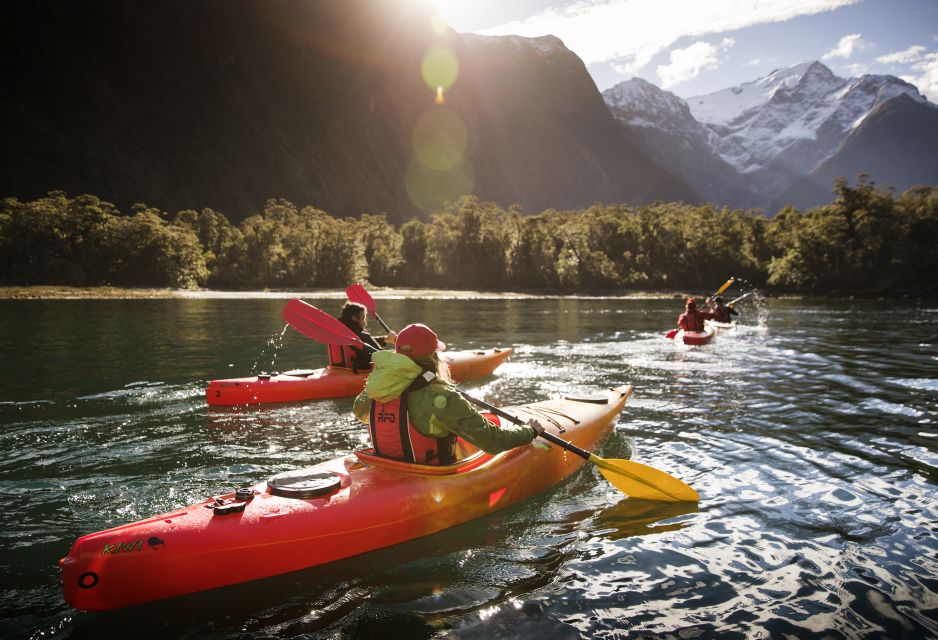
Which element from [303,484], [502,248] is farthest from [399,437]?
[502,248]

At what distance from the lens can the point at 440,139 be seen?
509 feet

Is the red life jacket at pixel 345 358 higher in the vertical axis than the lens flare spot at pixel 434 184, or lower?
lower

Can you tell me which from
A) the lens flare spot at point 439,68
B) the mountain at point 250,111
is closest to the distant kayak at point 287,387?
the mountain at point 250,111

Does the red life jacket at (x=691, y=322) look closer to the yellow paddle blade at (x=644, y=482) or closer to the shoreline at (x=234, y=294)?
the yellow paddle blade at (x=644, y=482)

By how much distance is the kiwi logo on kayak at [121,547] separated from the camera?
3.83 metres

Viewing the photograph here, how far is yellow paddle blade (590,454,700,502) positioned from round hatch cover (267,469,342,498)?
9.15 ft

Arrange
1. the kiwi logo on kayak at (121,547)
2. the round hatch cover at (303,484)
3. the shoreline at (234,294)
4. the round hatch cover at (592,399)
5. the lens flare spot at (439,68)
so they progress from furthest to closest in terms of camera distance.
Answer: the lens flare spot at (439,68) → the shoreline at (234,294) → the round hatch cover at (592,399) → the round hatch cover at (303,484) → the kiwi logo on kayak at (121,547)

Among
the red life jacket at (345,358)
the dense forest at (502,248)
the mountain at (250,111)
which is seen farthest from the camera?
the mountain at (250,111)

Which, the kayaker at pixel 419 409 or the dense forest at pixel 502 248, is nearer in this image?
the kayaker at pixel 419 409

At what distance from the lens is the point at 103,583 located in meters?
3.74

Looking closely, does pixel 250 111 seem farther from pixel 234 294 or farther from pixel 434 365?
pixel 434 365

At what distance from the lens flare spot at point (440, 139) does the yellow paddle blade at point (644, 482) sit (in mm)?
147870

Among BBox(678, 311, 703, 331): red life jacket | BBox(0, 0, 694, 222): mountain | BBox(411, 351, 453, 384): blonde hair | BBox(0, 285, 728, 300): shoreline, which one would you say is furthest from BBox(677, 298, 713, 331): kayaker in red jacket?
BBox(0, 0, 694, 222): mountain

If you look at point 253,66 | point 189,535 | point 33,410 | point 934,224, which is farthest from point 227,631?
point 253,66
